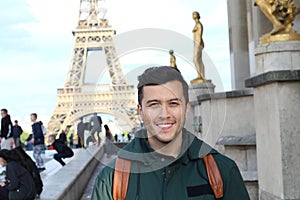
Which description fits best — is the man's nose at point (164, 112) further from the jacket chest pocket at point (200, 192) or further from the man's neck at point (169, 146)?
the jacket chest pocket at point (200, 192)

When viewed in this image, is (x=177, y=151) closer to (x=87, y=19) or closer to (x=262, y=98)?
(x=262, y=98)

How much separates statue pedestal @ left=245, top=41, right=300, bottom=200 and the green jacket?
4303 mm

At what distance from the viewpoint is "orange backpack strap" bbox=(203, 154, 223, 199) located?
1.97 m

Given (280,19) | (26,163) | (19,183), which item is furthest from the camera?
(280,19)

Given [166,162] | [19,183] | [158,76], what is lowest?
[19,183]

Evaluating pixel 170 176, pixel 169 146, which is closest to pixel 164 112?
pixel 169 146

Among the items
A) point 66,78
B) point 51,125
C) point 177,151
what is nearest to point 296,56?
point 177,151

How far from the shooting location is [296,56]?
6.74 m

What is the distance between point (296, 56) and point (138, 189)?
5.34 metres

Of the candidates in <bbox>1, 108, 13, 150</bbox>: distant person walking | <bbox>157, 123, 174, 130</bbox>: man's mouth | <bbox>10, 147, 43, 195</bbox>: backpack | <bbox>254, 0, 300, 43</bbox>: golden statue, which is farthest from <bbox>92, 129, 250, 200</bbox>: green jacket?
<bbox>1, 108, 13, 150</bbox>: distant person walking

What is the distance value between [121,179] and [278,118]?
15.3ft

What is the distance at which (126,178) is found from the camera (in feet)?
6.48

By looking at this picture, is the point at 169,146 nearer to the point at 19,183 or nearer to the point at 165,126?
the point at 165,126

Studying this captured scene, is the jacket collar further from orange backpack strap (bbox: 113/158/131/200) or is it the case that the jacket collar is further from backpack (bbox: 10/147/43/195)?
backpack (bbox: 10/147/43/195)
